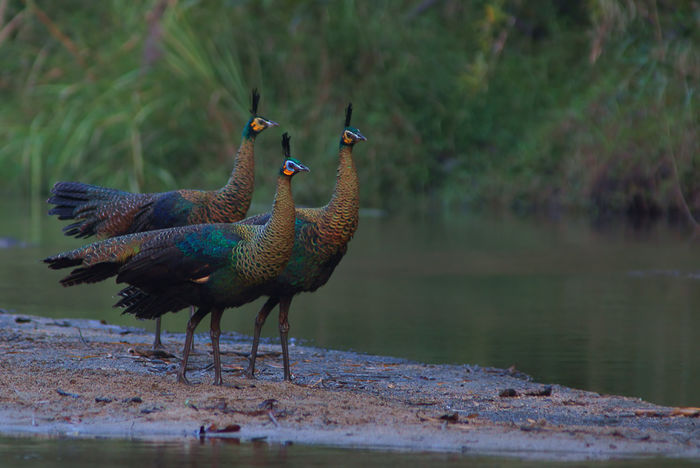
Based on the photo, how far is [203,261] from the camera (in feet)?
23.7

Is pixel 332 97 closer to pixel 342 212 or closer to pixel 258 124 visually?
pixel 258 124

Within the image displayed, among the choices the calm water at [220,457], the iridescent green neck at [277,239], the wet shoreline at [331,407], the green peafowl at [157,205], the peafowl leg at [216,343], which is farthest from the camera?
the green peafowl at [157,205]

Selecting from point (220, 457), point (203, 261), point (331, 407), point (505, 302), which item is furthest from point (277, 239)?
point (505, 302)

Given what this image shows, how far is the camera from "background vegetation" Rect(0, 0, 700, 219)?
77.4 feet

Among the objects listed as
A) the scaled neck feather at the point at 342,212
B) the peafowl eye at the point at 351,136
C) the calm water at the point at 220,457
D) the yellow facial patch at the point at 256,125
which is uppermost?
the yellow facial patch at the point at 256,125

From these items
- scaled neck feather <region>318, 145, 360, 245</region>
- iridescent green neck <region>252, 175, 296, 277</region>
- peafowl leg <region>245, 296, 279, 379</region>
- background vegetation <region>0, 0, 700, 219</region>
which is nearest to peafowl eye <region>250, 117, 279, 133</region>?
scaled neck feather <region>318, 145, 360, 245</region>

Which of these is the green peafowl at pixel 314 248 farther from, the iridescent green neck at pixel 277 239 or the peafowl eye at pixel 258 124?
the peafowl eye at pixel 258 124

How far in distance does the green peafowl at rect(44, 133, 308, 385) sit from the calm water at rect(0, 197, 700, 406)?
96.6 inches

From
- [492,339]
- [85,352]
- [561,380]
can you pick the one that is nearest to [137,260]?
[85,352]

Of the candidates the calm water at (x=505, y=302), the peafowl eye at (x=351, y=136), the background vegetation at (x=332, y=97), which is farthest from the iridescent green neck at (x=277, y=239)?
the background vegetation at (x=332, y=97)

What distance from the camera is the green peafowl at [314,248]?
7805mm

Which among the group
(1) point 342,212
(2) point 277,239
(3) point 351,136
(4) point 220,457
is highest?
(3) point 351,136

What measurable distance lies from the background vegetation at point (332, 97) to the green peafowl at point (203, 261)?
15.6 metres

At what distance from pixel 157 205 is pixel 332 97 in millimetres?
16030
